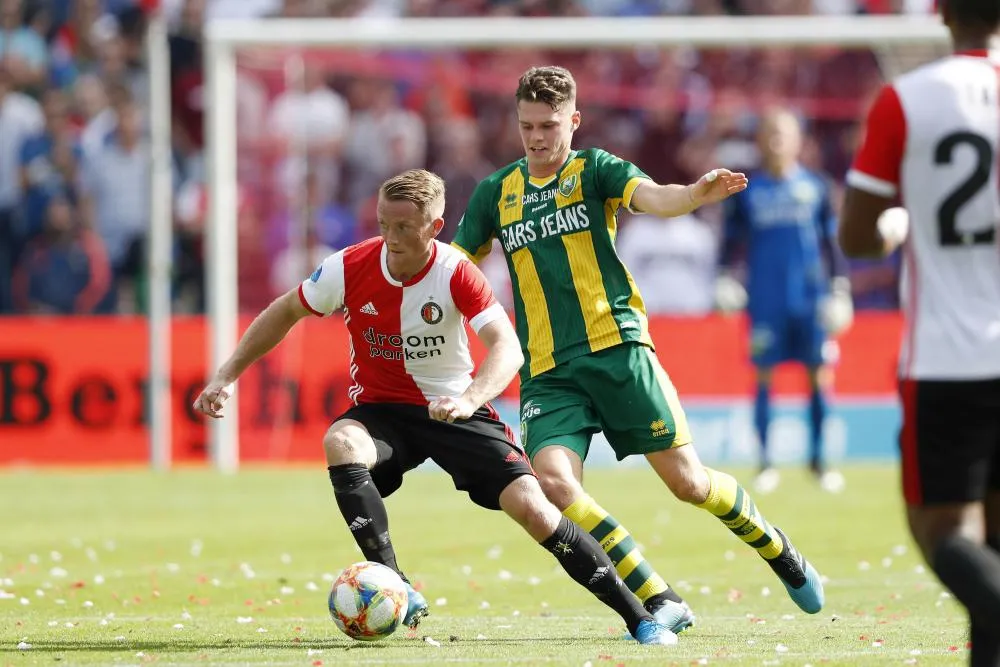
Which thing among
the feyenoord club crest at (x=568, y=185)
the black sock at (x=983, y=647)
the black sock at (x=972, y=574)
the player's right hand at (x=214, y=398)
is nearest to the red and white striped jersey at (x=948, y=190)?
the black sock at (x=972, y=574)

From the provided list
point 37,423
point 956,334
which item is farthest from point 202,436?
point 956,334

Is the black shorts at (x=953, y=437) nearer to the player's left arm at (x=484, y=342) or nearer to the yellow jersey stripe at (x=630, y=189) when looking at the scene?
the player's left arm at (x=484, y=342)

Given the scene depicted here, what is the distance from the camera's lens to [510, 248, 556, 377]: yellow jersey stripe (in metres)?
7.30

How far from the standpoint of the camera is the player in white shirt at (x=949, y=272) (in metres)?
4.59

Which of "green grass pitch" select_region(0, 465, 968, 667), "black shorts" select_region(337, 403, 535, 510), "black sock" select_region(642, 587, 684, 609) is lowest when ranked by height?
"green grass pitch" select_region(0, 465, 968, 667)

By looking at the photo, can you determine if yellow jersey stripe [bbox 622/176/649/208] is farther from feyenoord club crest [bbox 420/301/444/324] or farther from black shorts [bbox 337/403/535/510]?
black shorts [bbox 337/403/535/510]

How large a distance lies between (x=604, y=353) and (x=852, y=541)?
4.38 metres

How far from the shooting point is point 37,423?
1700cm

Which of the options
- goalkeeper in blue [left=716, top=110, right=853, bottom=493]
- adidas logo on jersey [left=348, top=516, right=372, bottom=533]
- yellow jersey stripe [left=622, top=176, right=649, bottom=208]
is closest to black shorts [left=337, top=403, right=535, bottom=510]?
adidas logo on jersey [left=348, top=516, right=372, bottom=533]

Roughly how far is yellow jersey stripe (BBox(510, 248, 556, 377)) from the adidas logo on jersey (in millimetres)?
995

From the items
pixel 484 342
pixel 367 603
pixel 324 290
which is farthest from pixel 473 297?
pixel 367 603

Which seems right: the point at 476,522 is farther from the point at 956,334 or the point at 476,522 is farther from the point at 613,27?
the point at 956,334

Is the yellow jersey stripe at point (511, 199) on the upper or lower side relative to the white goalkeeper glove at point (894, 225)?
upper

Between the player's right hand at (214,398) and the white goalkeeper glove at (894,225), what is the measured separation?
295 cm
